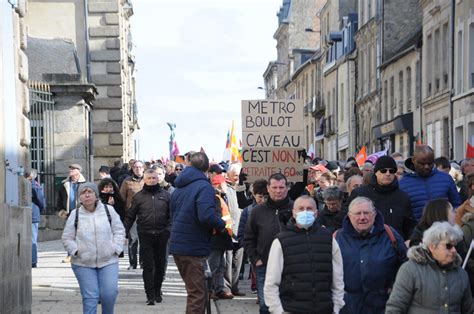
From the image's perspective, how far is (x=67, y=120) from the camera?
31.3 metres

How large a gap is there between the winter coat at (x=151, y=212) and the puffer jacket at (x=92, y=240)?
3.81m

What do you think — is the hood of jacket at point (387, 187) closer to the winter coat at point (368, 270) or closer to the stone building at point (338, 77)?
the winter coat at point (368, 270)

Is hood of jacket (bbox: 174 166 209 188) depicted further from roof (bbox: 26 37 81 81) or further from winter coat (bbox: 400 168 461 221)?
roof (bbox: 26 37 81 81)

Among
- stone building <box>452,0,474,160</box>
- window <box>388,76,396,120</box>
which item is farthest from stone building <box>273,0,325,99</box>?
stone building <box>452,0,474,160</box>

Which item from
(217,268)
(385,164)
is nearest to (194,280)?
(385,164)

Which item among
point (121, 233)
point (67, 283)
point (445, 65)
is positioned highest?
point (445, 65)

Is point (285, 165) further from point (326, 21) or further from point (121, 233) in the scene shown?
point (326, 21)

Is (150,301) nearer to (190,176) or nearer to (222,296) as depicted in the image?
(222,296)

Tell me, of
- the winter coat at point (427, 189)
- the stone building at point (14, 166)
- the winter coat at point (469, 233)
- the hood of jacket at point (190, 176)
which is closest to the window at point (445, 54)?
the stone building at point (14, 166)

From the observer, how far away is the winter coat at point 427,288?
338 inches

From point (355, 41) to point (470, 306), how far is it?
55.3 m

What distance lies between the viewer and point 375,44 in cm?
5750

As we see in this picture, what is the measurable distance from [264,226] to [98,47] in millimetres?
26965

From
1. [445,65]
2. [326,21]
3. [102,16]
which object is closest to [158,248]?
[102,16]
